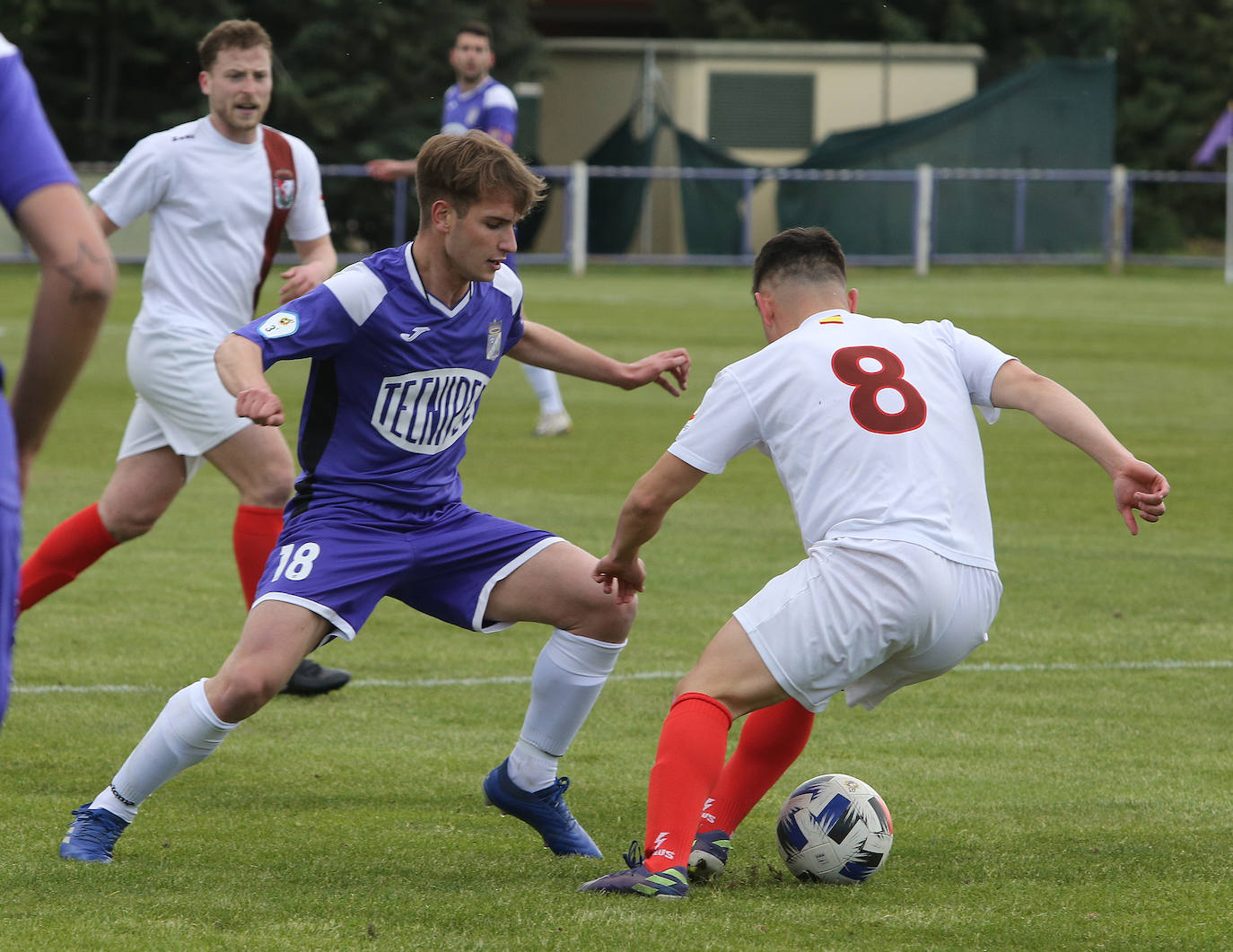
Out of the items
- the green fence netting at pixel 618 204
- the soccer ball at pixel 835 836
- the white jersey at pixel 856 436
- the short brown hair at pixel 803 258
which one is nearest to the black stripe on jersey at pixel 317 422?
the white jersey at pixel 856 436

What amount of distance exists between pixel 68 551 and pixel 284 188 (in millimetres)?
1533

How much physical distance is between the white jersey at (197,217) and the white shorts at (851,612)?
3.13 m

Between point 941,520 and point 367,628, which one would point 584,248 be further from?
point 941,520

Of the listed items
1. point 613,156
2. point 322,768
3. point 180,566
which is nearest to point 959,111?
point 613,156

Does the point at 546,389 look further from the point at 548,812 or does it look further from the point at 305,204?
the point at 548,812

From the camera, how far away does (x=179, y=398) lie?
20.2ft

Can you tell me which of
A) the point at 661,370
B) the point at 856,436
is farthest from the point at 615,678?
the point at 856,436

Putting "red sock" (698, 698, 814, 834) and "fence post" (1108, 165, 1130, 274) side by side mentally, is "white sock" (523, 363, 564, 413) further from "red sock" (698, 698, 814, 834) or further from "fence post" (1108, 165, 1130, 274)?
"fence post" (1108, 165, 1130, 274)

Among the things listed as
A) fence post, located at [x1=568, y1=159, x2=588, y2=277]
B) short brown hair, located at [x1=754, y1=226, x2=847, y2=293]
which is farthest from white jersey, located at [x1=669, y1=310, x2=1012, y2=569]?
fence post, located at [x1=568, y1=159, x2=588, y2=277]

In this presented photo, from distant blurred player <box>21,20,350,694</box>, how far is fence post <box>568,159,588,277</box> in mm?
25733

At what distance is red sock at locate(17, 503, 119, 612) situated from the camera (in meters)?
6.20

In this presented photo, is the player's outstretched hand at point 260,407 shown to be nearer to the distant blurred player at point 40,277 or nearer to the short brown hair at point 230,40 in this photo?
the distant blurred player at point 40,277

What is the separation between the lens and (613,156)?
35.3m

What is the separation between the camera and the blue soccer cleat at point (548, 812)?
4.44m
